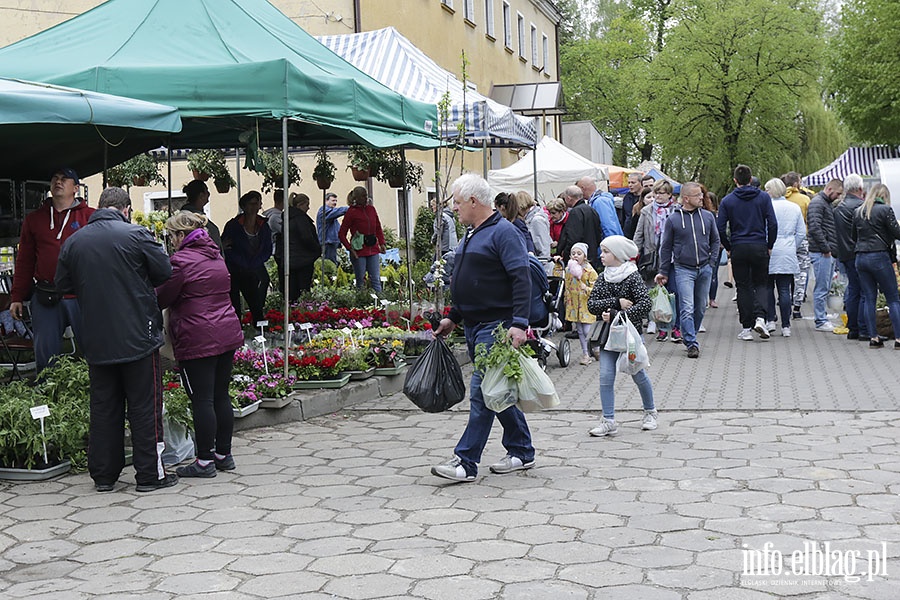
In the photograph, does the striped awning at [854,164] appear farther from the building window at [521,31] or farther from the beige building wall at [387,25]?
the building window at [521,31]

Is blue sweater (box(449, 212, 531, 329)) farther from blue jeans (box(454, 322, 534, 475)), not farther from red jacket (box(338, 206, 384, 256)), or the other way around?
red jacket (box(338, 206, 384, 256))

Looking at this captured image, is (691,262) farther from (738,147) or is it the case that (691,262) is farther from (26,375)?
(738,147)

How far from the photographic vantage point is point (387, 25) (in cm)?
2403

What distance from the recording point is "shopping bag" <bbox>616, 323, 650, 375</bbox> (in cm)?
805

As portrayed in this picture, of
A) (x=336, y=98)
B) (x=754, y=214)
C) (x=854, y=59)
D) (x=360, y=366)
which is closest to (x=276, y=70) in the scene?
(x=336, y=98)

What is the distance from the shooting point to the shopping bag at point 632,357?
8.05m

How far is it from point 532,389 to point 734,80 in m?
31.1

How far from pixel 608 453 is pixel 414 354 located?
409 cm

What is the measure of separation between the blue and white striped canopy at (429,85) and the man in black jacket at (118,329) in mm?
6020

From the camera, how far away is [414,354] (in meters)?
11.3

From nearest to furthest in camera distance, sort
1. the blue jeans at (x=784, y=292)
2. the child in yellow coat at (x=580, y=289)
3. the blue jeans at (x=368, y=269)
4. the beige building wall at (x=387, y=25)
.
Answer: the child in yellow coat at (x=580, y=289), the blue jeans at (x=784, y=292), the blue jeans at (x=368, y=269), the beige building wall at (x=387, y=25)

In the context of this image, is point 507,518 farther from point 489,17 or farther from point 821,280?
point 489,17

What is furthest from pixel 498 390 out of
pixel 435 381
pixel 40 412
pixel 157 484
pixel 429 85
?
pixel 429 85

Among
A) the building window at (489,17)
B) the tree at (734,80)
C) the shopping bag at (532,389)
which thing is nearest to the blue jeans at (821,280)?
the shopping bag at (532,389)
